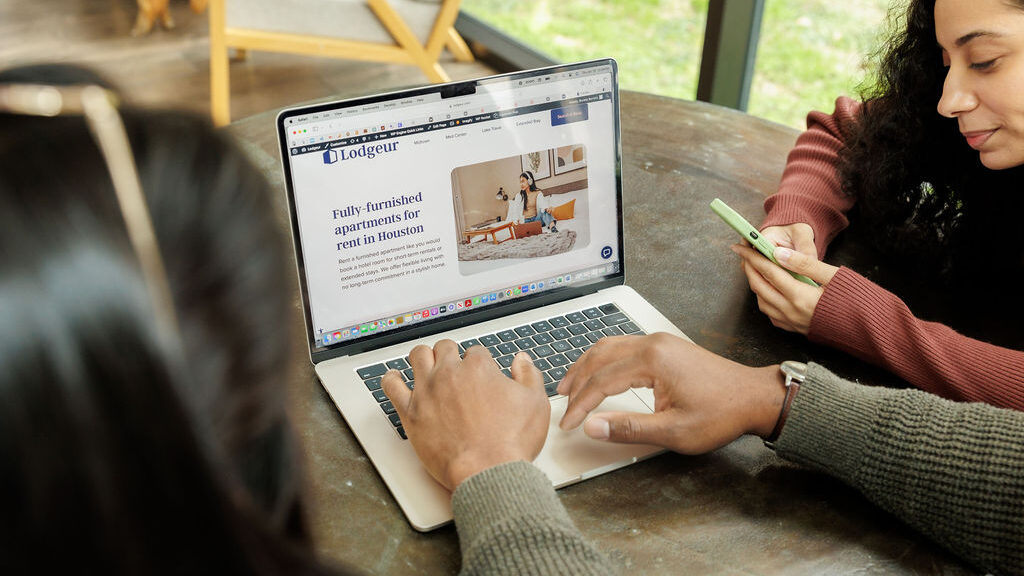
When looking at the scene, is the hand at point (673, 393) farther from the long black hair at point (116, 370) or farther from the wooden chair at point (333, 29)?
the wooden chair at point (333, 29)

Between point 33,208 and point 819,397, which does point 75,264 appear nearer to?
point 33,208

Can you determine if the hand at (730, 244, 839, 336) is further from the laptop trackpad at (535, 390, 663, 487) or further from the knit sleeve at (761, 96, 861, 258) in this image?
the laptop trackpad at (535, 390, 663, 487)

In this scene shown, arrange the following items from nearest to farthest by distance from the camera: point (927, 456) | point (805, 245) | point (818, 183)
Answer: point (927, 456) → point (805, 245) → point (818, 183)

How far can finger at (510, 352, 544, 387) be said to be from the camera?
2.76ft

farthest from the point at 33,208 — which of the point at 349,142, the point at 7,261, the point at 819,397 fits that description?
the point at 819,397

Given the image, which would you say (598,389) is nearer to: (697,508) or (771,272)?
(697,508)

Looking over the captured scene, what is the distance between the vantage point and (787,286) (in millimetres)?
1014

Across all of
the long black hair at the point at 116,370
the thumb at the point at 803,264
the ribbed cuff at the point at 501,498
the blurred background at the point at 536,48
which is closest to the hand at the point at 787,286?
the thumb at the point at 803,264

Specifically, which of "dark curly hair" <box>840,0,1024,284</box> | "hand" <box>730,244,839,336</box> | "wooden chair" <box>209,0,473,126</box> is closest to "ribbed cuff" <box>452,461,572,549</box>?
"hand" <box>730,244,839,336</box>

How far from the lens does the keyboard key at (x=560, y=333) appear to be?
3.22ft

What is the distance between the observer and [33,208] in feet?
1.15

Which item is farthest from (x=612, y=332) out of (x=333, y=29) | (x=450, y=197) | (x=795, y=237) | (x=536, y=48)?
(x=536, y=48)

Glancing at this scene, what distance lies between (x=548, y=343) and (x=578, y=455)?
0.18 m

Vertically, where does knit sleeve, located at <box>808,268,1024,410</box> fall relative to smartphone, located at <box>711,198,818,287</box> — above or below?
below
